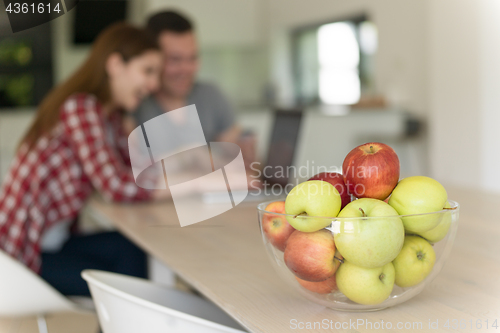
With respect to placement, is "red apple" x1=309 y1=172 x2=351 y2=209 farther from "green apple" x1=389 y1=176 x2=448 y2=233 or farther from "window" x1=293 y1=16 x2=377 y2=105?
"window" x1=293 y1=16 x2=377 y2=105

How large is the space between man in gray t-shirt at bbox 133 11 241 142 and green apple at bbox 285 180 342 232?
1.44 m

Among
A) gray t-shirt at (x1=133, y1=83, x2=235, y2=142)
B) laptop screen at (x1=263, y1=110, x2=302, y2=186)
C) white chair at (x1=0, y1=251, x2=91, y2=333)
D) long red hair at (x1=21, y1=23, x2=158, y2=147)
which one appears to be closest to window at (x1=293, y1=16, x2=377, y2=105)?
gray t-shirt at (x1=133, y1=83, x2=235, y2=142)

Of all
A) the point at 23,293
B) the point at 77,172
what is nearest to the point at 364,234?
the point at 23,293

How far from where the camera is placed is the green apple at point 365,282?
2.01 ft

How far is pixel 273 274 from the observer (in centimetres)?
86

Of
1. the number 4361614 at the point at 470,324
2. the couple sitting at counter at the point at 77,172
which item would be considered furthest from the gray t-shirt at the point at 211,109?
the number 4361614 at the point at 470,324

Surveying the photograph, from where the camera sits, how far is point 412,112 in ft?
12.7

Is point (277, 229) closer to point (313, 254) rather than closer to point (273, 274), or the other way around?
point (313, 254)

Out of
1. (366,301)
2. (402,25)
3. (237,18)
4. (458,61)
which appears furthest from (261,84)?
(366,301)

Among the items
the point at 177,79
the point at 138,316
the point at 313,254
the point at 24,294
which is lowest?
the point at 24,294

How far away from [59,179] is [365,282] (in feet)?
3.88

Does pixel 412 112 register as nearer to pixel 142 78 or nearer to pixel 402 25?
pixel 402 25

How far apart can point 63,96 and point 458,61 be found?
252 cm

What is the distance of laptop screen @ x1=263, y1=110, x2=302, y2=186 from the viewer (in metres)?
1.72
